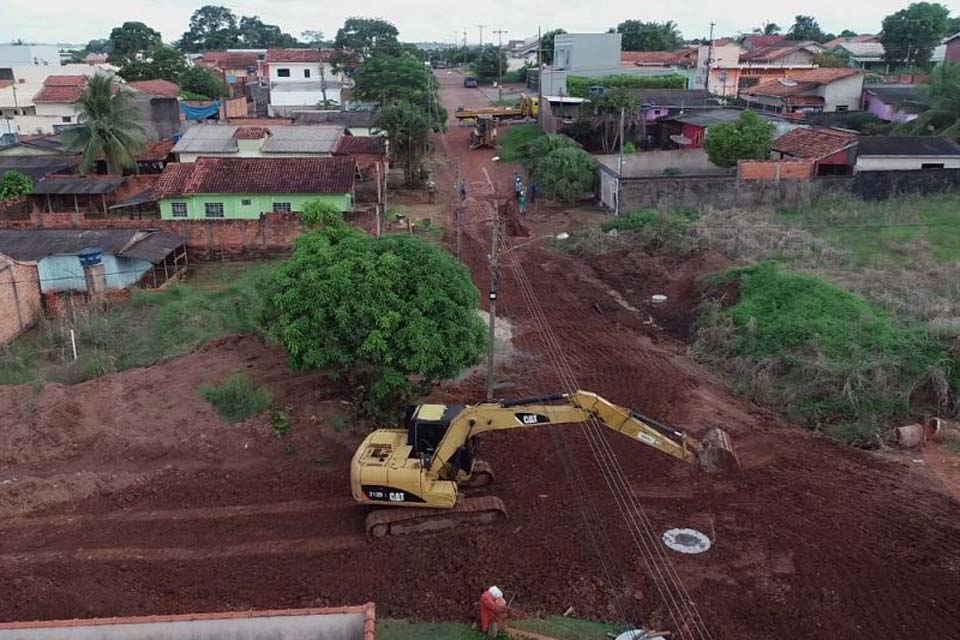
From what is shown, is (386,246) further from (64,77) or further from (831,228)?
(64,77)

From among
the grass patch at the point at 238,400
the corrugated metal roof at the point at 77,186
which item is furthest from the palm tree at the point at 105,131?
the grass patch at the point at 238,400

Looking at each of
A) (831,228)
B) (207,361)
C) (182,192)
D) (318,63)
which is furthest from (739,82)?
(207,361)

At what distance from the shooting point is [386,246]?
1548 cm

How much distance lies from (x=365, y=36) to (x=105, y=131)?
44507 mm

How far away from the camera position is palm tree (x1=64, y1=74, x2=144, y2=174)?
3803 cm

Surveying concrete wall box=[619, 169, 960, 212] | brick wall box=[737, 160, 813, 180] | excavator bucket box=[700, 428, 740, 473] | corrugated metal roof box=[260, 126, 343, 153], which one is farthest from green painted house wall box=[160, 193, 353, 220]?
excavator bucket box=[700, 428, 740, 473]

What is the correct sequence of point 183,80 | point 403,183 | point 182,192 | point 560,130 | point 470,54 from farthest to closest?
point 470,54 < point 183,80 < point 560,130 < point 403,183 < point 182,192

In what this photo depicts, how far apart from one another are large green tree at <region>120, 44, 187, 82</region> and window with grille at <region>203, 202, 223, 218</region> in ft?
130

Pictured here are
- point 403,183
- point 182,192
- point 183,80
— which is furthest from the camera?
point 183,80

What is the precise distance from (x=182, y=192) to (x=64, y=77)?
3510 cm

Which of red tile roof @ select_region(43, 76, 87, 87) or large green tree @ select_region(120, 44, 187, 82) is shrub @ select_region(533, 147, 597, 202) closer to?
red tile roof @ select_region(43, 76, 87, 87)

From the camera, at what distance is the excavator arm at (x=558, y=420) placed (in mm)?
11969

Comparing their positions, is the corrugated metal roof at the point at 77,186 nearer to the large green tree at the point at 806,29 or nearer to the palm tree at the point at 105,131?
the palm tree at the point at 105,131

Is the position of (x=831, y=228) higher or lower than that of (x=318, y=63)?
lower
